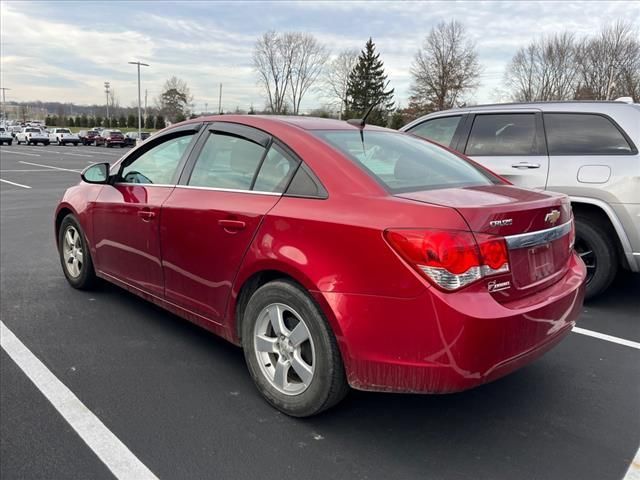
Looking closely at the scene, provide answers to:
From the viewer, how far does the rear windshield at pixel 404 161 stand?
9.43 ft

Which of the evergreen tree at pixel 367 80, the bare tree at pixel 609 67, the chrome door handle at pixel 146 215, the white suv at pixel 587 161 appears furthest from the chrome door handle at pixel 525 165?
the evergreen tree at pixel 367 80

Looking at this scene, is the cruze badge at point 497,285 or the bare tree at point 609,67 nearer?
the cruze badge at point 497,285

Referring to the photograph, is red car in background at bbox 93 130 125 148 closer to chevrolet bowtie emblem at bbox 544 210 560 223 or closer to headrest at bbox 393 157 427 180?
headrest at bbox 393 157 427 180

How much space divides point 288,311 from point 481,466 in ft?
3.91

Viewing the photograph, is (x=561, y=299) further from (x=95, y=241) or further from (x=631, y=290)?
(x=95, y=241)

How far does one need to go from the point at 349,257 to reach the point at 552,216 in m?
1.13

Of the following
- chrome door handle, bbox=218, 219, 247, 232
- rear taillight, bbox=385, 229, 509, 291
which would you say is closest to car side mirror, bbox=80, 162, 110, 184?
chrome door handle, bbox=218, 219, 247, 232

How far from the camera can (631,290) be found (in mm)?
5418

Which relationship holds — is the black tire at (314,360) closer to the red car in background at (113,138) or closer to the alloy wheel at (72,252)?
the alloy wheel at (72,252)

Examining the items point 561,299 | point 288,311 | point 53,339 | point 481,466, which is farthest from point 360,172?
point 53,339

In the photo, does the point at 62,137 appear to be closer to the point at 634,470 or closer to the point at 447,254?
the point at 447,254

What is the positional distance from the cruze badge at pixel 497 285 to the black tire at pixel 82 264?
11.9 feet

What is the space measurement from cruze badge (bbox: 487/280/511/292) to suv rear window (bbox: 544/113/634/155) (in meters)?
2.96

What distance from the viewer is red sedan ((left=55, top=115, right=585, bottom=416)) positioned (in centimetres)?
235
